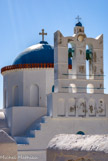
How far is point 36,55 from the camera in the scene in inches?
1120

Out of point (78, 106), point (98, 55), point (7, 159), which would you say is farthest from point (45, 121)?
point (7, 159)

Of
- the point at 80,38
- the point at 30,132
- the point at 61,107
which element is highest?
the point at 80,38

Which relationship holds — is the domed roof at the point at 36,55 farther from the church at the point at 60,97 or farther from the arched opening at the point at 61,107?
the arched opening at the point at 61,107

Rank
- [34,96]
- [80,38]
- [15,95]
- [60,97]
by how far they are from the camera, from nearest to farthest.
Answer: [60,97]
[80,38]
[34,96]
[15,95]

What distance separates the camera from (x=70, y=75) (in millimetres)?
26281

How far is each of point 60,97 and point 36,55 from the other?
5.19 m

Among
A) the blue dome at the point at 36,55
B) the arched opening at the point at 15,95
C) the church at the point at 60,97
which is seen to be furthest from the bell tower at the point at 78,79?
the arched opening at the point at 15,95

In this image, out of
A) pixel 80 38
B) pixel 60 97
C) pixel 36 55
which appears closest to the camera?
pixel 60 97

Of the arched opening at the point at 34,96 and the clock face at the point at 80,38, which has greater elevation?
the clock face at the point at 80,38

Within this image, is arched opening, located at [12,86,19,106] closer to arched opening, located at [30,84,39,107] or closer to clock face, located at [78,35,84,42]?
arched opening, located at [30,84,39,107]

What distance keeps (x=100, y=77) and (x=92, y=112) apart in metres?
2.29

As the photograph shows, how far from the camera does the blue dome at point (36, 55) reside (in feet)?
93.1

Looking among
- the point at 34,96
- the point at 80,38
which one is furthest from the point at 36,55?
the point at 80,38

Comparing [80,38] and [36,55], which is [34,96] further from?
[80,38]
